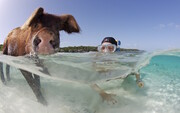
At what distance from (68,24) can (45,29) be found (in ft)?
2.68

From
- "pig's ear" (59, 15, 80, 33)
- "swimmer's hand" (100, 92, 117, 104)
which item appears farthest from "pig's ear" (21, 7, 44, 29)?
"swimmer's hand" (100, 92, 117, 104)

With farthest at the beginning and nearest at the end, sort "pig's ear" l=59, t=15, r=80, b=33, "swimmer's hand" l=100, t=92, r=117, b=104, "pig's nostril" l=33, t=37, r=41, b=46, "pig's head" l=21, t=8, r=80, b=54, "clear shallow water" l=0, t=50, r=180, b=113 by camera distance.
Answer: "swimmer's hand" l=100, t=92, r=117, b=104, "clear shallow water" l=0, t=50, r=180, b=113, "pig's ear" l=59, t=15, r=80, b=33, "pig's nostril" l=33, t=37, r=41, b=46, "pig's head" l=21, t=8, r=80, b=54

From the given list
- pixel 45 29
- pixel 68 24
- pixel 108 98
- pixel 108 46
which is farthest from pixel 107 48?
pixel 45 29

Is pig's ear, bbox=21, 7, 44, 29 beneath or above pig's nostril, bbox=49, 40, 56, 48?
above

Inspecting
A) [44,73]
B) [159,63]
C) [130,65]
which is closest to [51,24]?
[44,73]

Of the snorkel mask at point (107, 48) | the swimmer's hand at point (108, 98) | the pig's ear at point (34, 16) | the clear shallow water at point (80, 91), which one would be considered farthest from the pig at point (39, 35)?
the snorkel mask at point (107, 48)

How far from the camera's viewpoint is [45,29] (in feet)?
10.1

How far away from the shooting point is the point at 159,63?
54.1 ft

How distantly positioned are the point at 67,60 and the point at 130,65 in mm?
2544

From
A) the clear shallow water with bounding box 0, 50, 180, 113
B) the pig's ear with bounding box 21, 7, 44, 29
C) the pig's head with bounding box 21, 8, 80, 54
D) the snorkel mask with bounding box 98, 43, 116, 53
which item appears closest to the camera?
the pig's head with bounding box 21, 8, 80, 54

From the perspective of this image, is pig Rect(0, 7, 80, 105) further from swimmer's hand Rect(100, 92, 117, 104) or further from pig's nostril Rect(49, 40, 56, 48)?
swimmer's hand Rect(100, 92, 117, 104)

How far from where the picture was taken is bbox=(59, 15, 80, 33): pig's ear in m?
3.63

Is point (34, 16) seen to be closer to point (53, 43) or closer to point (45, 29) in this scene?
point (45, 29)

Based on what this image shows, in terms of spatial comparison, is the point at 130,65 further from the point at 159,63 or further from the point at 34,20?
the point at 159,63
